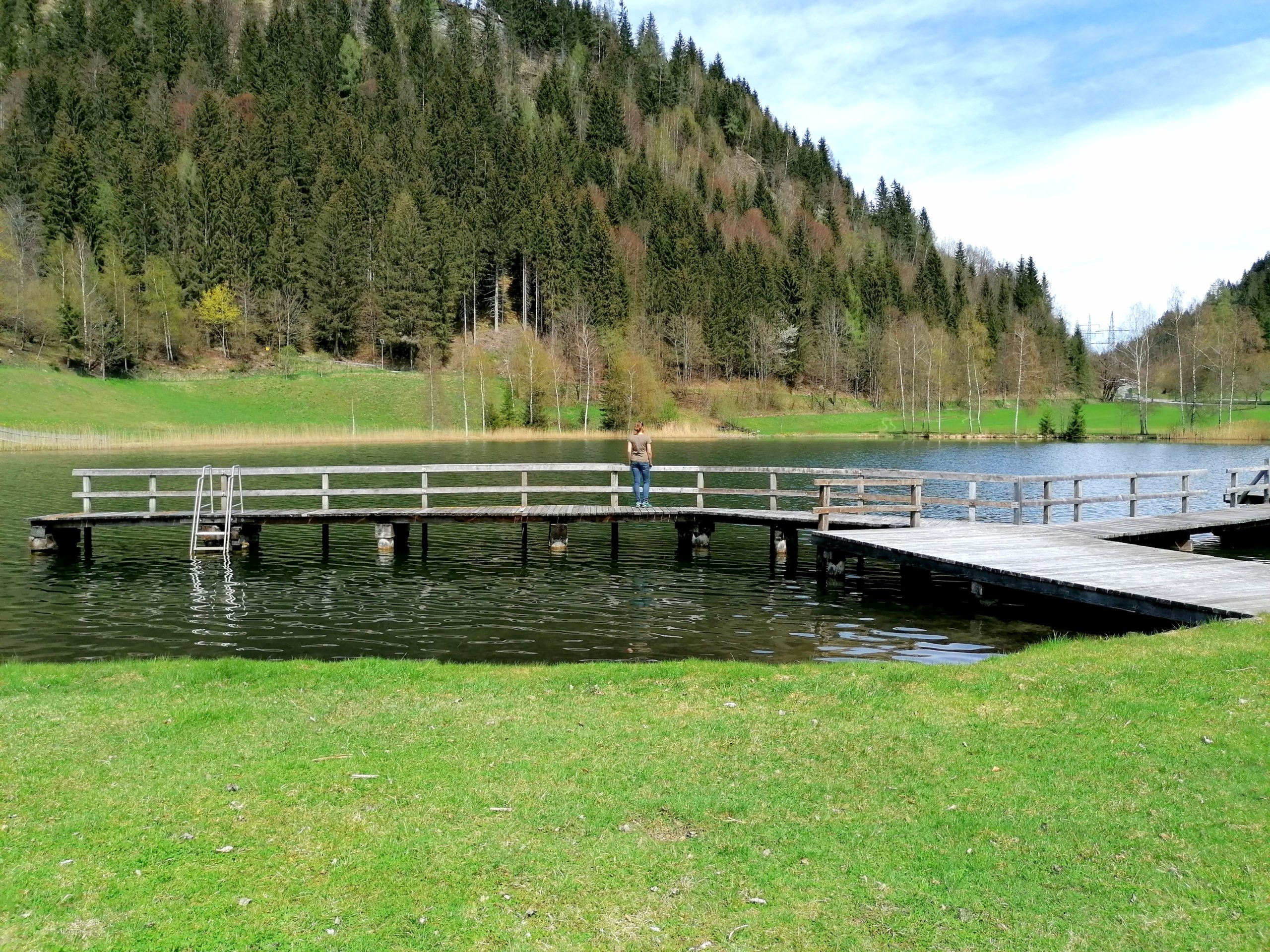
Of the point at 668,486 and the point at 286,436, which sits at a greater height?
the point at 286,436

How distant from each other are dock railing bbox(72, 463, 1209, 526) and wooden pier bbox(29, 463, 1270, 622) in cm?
14

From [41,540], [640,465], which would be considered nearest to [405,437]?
[41,540]

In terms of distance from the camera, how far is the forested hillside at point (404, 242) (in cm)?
10006

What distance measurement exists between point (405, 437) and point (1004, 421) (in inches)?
2759

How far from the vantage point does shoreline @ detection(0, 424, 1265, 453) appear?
66.9 meters

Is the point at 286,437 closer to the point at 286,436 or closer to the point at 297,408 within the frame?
the point at 286,436

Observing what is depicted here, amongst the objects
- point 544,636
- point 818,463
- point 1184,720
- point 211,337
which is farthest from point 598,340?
point 1184,720

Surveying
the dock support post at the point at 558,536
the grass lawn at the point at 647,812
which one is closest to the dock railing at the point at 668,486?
the dock support post at the point at 558,536

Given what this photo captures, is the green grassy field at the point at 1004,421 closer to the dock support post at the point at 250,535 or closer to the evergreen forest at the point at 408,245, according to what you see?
the evergreen forest at the point at 408,245

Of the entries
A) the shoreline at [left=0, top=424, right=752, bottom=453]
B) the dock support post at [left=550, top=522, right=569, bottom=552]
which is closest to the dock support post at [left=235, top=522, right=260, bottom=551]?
the dock support post at [left=550, top=522, right=569, bottom=552]

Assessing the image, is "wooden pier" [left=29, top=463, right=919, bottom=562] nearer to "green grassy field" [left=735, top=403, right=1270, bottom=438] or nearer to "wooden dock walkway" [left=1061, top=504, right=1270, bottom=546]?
"wooden dock walkway" [left=1061, top=504, right=1270, bottom=546]

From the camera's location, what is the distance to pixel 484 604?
19.7m

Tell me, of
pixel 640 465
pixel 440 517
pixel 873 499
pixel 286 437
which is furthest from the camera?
pixel 286 437

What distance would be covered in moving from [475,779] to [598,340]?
341ft
